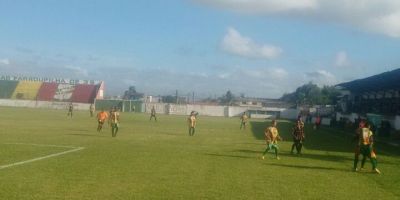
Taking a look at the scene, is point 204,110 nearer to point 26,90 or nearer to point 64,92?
point 64,92

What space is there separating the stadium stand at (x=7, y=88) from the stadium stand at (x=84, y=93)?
13184 millimetres

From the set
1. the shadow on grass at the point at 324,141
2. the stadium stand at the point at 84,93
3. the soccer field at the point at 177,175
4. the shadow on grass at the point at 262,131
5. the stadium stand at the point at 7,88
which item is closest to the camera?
the soccer field at the point at 177,175

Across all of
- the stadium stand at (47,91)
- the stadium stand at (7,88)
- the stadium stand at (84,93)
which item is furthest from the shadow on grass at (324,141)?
the stadium stand at (7,88)

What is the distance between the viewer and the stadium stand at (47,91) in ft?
389

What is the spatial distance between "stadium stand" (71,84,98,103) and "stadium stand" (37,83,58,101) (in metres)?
4.44

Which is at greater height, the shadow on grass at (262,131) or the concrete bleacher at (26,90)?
the concrete bleacher at (26,90)

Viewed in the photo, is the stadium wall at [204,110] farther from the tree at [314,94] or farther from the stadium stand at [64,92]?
the tree at [314,94]

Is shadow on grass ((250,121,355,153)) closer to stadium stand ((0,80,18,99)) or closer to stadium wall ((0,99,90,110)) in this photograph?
stadium wall ((0,99,90,110))

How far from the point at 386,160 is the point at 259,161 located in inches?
261

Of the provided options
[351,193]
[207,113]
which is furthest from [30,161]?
[207,113]

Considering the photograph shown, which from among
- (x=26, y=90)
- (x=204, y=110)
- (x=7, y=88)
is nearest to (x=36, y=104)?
(x=26, y=90)

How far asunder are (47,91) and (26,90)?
452cm

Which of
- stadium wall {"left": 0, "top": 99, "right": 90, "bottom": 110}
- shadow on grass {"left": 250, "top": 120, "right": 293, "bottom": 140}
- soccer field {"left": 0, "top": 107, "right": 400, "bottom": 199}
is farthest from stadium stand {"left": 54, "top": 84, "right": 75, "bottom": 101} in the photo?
soccer field {"left": 0, "top": 107, "right": 400, "bottom": 199}

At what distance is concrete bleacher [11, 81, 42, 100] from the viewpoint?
389 ft
